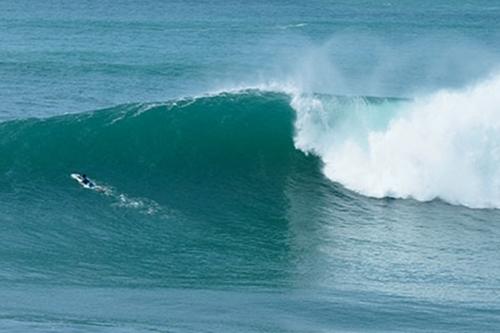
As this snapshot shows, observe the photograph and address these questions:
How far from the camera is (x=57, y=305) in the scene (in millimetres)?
28734

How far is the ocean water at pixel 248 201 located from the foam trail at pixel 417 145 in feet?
0.18

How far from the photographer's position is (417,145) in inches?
1593

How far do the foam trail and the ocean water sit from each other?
0.18 ft

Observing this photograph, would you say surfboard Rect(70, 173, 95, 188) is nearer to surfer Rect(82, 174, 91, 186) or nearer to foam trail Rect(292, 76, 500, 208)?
surfer Rect(82, 174, 91, 186)

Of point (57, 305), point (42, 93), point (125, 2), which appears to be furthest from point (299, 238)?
point (125, 2)

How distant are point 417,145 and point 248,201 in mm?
5496

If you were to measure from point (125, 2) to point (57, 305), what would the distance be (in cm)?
5980

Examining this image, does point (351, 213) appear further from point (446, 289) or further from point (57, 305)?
point (57, 305)

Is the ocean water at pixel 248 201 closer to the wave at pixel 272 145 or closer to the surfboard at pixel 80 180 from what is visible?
the wave at pixel 272 145

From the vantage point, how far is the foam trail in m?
38.9

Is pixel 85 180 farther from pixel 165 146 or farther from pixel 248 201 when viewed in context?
pixel 248 201

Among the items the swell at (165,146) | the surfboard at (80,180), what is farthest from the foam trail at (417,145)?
the surfboard at (80,180)

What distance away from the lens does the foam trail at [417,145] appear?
3894cm

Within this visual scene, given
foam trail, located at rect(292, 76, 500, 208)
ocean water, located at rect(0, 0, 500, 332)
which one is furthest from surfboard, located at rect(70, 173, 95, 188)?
foam trail, located at rect(292, 76, 500, 208)
